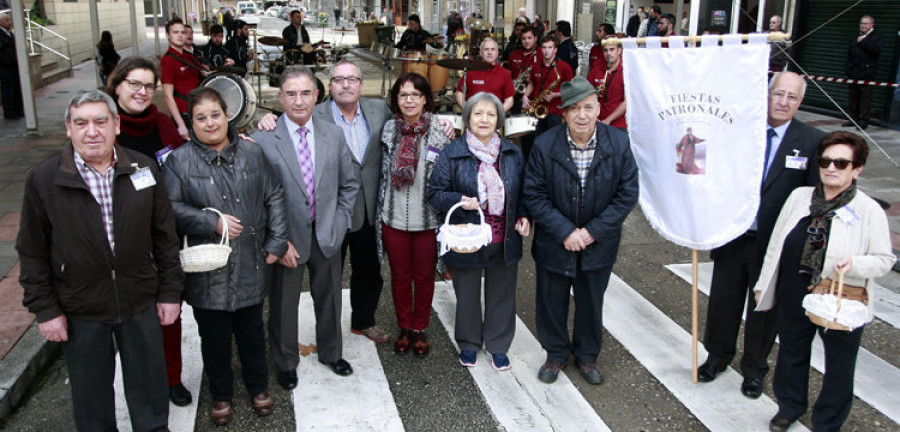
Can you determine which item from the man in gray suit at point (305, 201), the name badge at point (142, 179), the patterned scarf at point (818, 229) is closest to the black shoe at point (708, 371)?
the patterned scarf at point (818, 229)

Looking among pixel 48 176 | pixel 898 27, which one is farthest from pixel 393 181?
pixel 898 27

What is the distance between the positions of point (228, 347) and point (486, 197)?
5.87 feet

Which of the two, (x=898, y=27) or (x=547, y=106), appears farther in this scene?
(x=898, y=27)

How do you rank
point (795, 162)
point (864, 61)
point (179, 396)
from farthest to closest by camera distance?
point (864, 61)
point (179, 396)
point (795, 162)

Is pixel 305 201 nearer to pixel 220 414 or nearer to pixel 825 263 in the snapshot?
pixel 220 414

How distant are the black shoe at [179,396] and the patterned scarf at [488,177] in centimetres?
220

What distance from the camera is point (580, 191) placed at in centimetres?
427

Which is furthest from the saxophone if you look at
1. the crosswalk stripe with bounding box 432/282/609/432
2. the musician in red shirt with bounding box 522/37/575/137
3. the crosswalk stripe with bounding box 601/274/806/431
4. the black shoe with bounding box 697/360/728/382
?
the black shoe with bounding box 697/360/728/382

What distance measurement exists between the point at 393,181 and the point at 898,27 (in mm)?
12928

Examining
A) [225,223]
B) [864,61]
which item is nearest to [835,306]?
[225,223]

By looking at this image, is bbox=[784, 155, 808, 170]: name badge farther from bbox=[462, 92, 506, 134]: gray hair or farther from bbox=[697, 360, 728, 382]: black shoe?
bbox=[462, 92, 506, 134]: gray hair

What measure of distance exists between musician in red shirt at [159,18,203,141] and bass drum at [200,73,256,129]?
364 mm

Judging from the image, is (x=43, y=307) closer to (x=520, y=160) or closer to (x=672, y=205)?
(x=520, y=160)

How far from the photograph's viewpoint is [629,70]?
4.54 m
